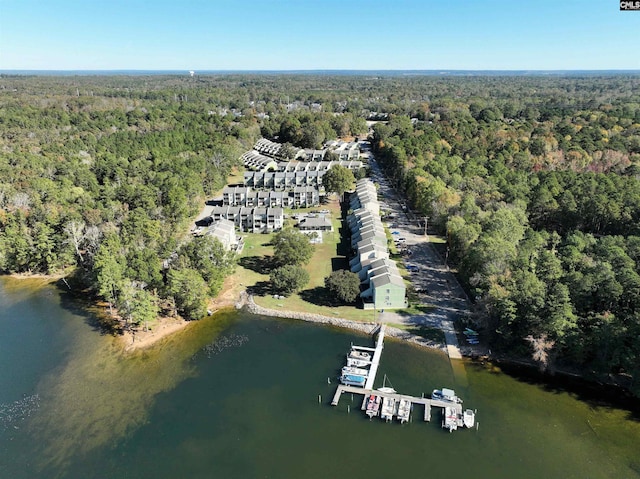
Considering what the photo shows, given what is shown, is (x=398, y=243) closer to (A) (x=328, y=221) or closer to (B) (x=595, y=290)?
(A) (x=328, y=221)

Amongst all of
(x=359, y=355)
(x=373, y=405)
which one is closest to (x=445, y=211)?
(x=359, y=355)

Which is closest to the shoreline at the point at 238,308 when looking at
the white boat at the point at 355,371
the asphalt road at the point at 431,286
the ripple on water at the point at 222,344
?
the asphalt road at the point at 431,286

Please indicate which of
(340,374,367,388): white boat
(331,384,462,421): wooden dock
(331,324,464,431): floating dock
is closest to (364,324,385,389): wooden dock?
(331,324,464,431): floating dock

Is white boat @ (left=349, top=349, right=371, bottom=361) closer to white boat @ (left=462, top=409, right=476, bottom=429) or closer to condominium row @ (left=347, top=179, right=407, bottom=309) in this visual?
condominium row @ (left=347, top=179, right=407, bottom=309)

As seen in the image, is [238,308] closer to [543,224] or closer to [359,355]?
[359,355]

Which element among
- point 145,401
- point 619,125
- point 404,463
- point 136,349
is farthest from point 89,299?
point 619,125

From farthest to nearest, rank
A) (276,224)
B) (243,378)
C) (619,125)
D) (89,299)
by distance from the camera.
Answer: (619,125)
(276,224)
(89,299)
(243,378)

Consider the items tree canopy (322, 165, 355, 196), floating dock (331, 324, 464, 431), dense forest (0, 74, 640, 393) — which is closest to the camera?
floating dock (331, 324, 464, 431)
